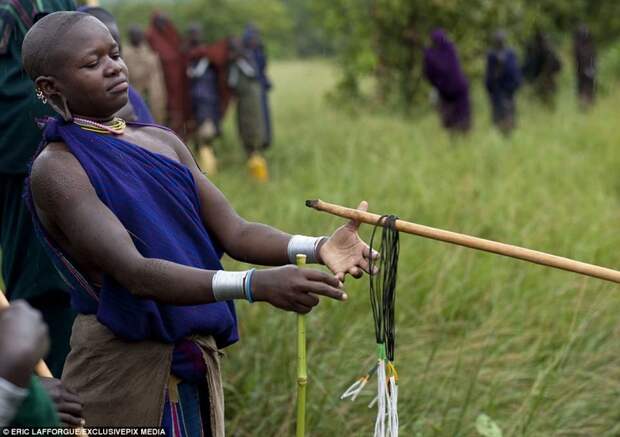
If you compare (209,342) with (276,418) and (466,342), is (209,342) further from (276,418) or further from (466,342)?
(466,342)

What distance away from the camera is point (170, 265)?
1.92 metres

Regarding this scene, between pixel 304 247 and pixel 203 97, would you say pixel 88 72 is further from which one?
pixel 203 97

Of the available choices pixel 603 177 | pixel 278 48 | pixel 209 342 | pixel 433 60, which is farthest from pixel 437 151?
pixel 278 48

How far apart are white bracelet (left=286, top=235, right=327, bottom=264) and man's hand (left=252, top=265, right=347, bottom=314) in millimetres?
238

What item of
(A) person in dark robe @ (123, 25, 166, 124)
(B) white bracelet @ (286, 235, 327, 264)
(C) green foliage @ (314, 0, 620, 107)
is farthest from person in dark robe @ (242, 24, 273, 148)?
(B) white bracelet @ (286, 235, 327, 264)

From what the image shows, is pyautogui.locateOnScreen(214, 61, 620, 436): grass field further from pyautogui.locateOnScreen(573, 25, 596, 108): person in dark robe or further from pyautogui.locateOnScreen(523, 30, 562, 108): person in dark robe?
pyautogui.locateOnScreen(523, 30, 562, 108): person in dark robe

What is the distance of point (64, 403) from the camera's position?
6.23 ft

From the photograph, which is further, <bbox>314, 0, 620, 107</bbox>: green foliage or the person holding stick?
<bbox>314, 0, 620, 107</bbox>: green foliage

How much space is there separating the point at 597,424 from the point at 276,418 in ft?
3.70

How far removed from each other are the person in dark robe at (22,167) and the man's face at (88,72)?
964 millimetres

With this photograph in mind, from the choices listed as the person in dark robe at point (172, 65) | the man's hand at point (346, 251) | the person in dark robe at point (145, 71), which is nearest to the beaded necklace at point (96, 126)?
the man's hand at point (346, 251)

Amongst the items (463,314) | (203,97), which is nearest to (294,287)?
(463,314)

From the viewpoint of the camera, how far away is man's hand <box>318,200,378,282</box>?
198 cm

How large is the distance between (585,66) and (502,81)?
2735 mm
